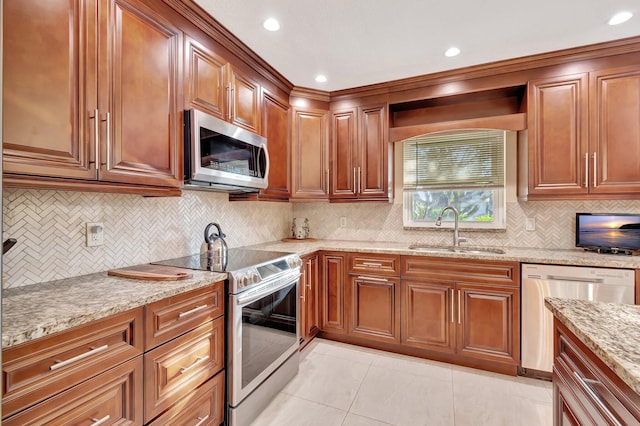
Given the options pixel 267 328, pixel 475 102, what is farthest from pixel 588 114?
pixel 267 328

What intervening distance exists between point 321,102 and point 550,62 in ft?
6.52

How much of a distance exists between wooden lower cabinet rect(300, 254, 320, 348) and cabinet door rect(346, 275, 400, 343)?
33 cm

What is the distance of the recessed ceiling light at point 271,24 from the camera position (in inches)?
77.8

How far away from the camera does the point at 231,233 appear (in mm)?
2703

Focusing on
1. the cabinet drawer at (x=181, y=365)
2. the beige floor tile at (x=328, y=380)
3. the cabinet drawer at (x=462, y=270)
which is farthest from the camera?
the cabinet drawer at (x=462, y=270)

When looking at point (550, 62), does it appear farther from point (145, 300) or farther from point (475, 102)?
point (145, 300)

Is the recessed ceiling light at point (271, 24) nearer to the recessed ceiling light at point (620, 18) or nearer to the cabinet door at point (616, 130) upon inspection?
the recessed ceiling light at point (620, 18)

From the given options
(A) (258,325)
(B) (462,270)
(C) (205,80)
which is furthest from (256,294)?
(B) (462,270)

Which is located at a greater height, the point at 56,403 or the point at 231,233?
the point at 231,233

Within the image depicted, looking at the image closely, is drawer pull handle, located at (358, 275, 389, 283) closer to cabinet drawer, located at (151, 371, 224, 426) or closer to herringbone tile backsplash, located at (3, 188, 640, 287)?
herringbone tile backsplash, located at (3, 188, 640, 287)

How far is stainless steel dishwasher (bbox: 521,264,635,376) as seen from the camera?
6.79 ft

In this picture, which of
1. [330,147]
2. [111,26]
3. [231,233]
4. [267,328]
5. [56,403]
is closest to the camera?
[56,403]

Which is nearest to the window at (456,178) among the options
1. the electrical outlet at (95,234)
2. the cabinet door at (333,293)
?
the cabinet door at (333,293)

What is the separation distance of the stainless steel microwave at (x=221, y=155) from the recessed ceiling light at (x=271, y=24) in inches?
27.6
